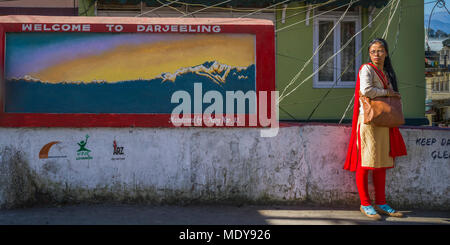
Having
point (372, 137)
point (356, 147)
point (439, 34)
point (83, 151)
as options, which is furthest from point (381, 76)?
point (439, 34)

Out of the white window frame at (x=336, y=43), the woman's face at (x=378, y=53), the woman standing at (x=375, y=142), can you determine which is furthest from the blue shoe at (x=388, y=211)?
the white window frame at (x=336, y=43)

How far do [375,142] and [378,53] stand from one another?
1.10 m

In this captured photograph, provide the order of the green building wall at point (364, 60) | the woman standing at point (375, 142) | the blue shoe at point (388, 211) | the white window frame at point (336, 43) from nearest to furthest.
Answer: the woman standing at point (375, 142)
the blue shoe at point (388, 211)
the green building wall at point (364, 60)
the white window frame at point (336, 43)

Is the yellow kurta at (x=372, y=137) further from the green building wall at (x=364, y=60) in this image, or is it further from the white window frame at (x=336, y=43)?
the white window frame at (x=336, y=43)

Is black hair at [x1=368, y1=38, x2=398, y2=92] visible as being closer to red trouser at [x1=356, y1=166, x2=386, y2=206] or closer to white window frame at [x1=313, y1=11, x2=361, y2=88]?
red trouser at [x1=356, y1=166, x2=386, y2=206]

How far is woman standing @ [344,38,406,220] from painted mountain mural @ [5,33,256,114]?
4.61 feet

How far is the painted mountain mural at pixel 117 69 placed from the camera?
5.07m

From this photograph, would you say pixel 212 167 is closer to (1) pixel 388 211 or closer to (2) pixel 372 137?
(2) pixel 372 137

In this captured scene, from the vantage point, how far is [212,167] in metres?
5.16

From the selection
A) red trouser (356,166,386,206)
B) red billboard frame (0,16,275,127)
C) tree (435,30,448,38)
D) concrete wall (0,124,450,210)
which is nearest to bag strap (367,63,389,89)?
concrete wall (0,124,450,210)

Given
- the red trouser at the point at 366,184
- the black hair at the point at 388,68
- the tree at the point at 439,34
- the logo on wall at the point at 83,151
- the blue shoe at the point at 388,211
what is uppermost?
the tree at the point at 439,34

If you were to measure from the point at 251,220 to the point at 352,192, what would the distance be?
5.09 feet

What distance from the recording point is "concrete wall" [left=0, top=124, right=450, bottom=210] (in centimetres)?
503

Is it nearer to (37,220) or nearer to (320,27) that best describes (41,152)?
(37,220)
